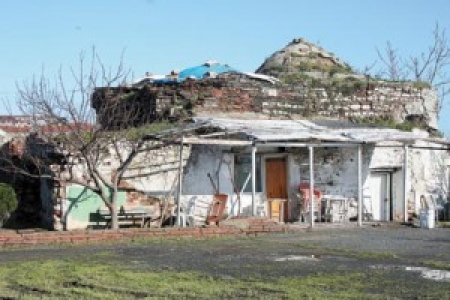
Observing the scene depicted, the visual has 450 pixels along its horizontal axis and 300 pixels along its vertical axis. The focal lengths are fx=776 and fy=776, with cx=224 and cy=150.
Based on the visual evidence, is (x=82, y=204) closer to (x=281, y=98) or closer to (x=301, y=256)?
(x=301, y=256)

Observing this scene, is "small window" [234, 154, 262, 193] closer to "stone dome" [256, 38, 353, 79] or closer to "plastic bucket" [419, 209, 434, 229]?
"plastic bucket" [419, 209, 434, 229]

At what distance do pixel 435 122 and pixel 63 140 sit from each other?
1405 cm

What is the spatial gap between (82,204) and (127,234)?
3.17 metres

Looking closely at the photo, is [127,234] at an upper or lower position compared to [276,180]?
lower

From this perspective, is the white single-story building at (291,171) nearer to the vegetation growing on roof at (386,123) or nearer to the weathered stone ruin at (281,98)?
the vegetation growing on roof at (386,123)

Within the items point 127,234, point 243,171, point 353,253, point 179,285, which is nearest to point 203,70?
point 243,171

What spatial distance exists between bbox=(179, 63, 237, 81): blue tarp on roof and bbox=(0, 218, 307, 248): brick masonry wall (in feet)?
27.0

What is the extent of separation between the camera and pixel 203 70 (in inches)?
1069

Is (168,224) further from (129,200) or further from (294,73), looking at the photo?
(294,73)

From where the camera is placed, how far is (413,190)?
81.8ft

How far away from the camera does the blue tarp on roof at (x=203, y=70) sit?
26.7 m

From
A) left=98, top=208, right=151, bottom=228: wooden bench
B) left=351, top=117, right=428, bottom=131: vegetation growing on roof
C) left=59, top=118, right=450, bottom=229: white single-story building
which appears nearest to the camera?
left=98, top=208, right=151, bottom=228: wooden bench

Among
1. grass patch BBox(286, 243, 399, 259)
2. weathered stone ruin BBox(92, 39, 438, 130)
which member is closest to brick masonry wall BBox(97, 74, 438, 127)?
weathered stone ruin BBox(92, 39, 438, 130)

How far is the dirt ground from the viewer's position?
37.7ft
